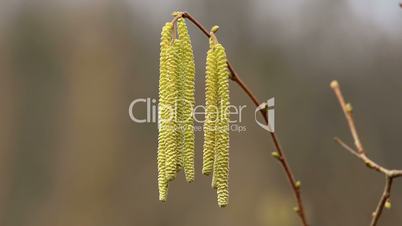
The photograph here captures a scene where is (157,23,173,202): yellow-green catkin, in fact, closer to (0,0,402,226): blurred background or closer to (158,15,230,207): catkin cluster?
(158,15,230,207): catkin cluster

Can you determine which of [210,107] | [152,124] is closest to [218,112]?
[210,107]

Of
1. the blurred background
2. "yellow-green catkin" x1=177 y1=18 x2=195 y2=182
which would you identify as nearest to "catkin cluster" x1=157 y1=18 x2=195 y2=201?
"yellow-green catkin" x1=177 y1=18 x2=195 y2=182

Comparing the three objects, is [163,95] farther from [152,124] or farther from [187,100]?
[152,124]

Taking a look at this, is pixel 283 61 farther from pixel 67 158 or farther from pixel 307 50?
pixel 67 158

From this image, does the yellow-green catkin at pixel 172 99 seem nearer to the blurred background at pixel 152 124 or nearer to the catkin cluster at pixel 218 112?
the catkin cluster at pixel 218 112

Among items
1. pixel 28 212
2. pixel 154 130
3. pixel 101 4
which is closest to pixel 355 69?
pixel 154 130

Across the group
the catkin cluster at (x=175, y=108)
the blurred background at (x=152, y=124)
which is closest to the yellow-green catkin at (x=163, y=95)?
the catkin cluster at (x=175, y=108)
